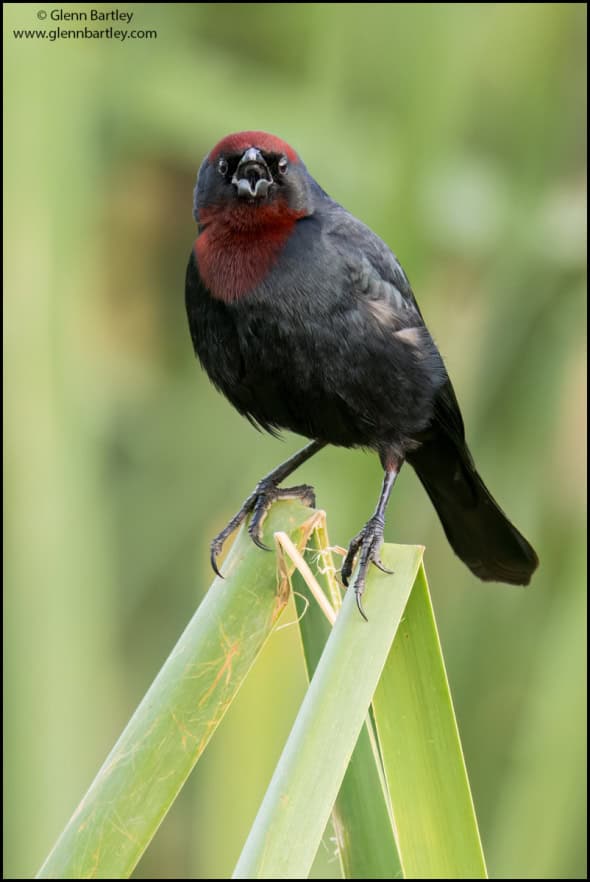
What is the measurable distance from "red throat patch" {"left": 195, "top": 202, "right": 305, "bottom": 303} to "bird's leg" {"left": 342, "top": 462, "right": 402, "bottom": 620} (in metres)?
0.43

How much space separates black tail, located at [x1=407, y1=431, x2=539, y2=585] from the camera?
2.22 meters

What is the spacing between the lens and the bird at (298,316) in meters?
1.88

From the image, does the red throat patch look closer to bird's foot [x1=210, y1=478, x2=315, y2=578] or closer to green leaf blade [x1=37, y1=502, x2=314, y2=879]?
bird's foot [x1=210, y1=478, x2=315, y2=578]

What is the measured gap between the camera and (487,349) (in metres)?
2.54

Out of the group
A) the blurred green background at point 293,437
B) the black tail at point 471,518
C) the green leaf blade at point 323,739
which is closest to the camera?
the green leaf blade at point 323,739

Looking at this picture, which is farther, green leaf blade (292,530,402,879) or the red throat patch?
the red throat patch

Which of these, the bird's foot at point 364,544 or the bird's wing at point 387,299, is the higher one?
the bird's wing at point 387,299

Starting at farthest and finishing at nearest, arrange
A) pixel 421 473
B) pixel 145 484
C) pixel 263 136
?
pixel 145 484 → pixel 421 473 → pixel 263 136

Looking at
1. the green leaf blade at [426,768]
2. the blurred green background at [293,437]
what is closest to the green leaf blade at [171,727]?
the green leaf blade at [426,768]

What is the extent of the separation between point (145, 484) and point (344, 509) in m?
1.16

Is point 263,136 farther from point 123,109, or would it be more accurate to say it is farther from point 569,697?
point 569,697

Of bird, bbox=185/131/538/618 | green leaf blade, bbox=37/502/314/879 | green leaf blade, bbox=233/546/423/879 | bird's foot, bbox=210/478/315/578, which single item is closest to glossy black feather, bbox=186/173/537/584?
bird, bbox=185/131/538/618

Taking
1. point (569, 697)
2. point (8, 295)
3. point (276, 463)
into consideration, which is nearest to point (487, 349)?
point (276, 463)

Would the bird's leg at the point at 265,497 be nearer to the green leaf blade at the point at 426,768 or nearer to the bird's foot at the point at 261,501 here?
the bird's foot at the point at 261,501
